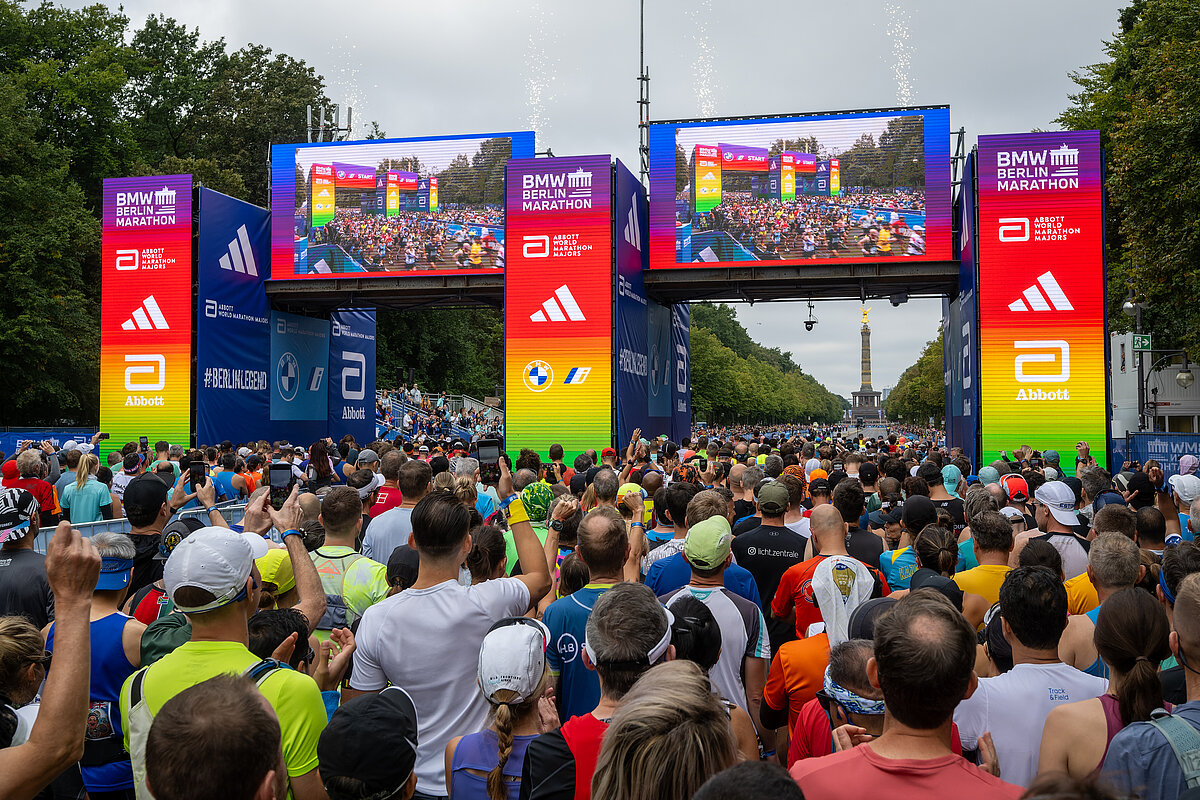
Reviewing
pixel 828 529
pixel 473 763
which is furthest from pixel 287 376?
pixel 473 763

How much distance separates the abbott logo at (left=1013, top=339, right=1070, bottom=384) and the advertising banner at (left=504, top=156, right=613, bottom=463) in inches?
344

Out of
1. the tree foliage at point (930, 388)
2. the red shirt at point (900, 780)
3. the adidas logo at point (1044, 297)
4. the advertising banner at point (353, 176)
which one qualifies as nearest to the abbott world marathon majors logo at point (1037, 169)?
the adidas logo at point (1044, 297)

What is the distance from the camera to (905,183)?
2347cm

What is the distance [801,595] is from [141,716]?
3.34 metres

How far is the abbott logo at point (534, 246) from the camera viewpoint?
22.4 metres

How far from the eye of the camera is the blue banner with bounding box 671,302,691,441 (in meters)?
30.6

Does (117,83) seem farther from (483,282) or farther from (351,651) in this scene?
(351,651)

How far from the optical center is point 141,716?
3.22 m

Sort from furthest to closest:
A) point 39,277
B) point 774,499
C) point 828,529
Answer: point 39,277, point 774,499, point 828,529

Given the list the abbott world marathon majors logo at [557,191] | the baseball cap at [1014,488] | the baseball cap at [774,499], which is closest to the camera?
the baseball cap at [774,499]

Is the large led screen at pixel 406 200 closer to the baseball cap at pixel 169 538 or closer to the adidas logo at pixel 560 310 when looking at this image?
the adidas logo at pixel 560 310

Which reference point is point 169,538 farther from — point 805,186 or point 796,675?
point 805,186

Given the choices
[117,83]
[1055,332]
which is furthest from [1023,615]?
[117,83]

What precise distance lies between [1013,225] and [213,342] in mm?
19334
